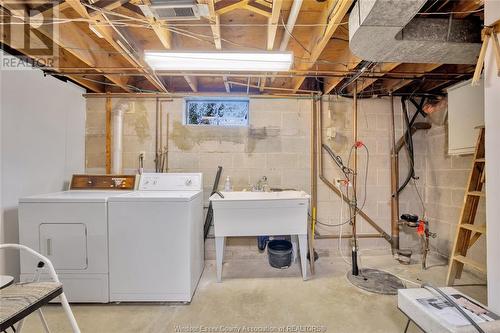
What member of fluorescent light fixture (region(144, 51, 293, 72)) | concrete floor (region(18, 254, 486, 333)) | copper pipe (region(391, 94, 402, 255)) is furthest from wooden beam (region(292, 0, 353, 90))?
concrete floor (region(18, 254, 486, 333))

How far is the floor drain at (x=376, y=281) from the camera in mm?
2367

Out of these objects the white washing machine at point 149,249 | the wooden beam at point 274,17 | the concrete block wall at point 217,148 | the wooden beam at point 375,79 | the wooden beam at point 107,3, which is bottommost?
Result: the white washing machine at point 149,249

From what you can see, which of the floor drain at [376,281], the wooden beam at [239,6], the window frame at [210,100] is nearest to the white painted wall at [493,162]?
the floor drain at [376,281]

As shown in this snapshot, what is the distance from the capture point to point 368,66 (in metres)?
2.29

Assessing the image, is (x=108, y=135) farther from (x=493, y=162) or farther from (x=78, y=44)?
(x=493, y=162)

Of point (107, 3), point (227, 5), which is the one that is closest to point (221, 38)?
point (227, 5)

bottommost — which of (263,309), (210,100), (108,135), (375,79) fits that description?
(263,309)

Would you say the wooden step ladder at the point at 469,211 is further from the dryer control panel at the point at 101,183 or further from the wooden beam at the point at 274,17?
the dryer control panel at the point at 101,183

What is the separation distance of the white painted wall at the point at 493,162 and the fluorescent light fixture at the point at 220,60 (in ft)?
4.21

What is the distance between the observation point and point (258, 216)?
251 cm

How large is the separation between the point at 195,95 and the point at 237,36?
1.09 m

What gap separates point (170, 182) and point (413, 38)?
261 centimetres

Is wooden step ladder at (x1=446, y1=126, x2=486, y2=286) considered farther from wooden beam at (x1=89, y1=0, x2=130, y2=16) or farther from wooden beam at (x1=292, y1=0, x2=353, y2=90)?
wooden beam at (x1=89, y1=0, x2=130, y2=16)

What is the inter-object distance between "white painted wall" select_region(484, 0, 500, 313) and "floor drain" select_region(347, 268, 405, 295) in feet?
3.07
